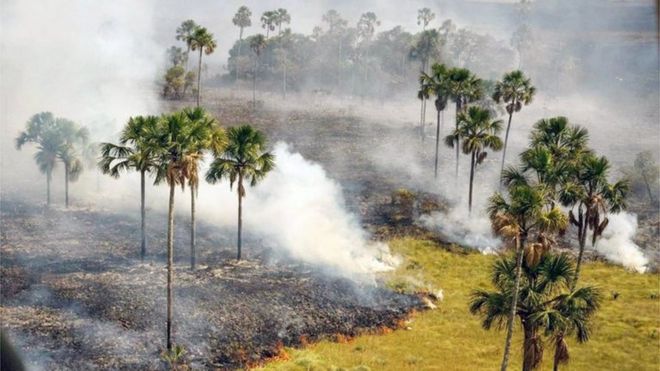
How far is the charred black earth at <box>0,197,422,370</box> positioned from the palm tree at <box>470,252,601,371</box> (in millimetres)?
14385

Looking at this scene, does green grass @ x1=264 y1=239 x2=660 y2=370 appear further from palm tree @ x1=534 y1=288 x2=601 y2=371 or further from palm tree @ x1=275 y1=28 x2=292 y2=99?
palm tree @ x1=275 y1=28 x2=292 y2=99

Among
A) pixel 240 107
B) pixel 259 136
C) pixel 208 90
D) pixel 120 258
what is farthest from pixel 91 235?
pixel 208 90

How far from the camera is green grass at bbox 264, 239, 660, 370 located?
31.7 meters

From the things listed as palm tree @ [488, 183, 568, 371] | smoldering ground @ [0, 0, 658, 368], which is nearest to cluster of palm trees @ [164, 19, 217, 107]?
smoldering ground @ [0, 0, 658, 368]

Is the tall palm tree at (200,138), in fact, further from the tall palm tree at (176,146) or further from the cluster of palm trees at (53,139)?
the cluster of palm trees at (53,139)

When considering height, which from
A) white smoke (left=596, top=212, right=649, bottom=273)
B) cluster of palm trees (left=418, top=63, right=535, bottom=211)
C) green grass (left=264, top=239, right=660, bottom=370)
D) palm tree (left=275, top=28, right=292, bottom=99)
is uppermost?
palm tree (left=275, top=28, right=292, bottom=99)

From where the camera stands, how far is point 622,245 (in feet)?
165

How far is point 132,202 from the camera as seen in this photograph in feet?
192

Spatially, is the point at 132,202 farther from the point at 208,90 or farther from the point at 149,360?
the point at 208,90

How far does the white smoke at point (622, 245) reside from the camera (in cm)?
4869

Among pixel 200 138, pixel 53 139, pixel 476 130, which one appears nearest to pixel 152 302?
pixel 200 138

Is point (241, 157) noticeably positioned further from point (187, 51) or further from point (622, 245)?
point (187, 51)

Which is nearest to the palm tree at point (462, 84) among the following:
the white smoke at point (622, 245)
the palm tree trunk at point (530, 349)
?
the white smoke at point (622, 245)

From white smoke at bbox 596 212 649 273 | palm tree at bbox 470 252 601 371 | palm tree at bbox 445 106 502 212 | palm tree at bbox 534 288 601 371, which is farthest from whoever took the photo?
palm tree at bbox 445 106 502 212
